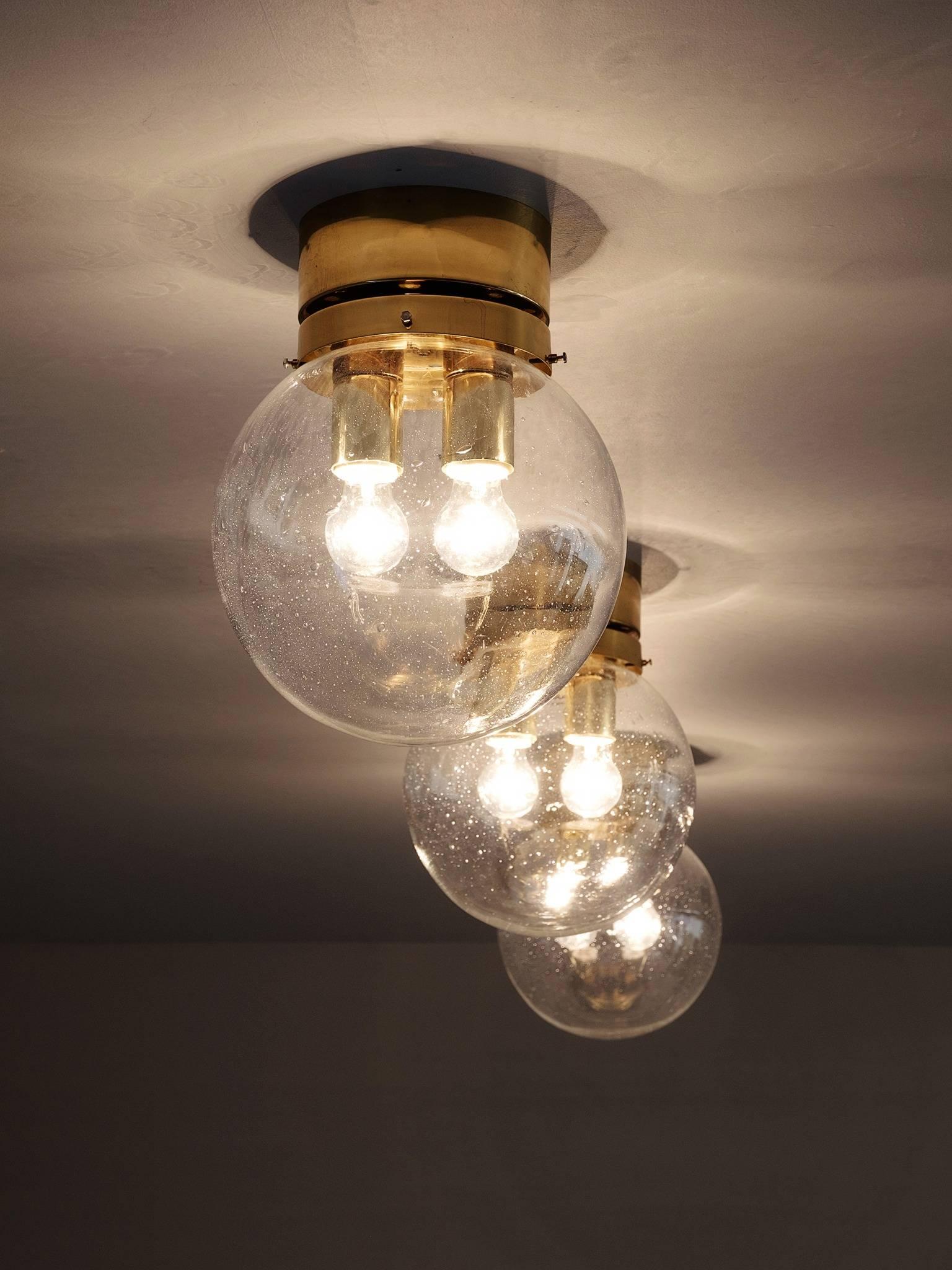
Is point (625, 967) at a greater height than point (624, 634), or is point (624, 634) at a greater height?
point (624, 634)

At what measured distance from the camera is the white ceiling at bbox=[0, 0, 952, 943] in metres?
0.62

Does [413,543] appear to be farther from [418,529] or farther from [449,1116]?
[449,1116]

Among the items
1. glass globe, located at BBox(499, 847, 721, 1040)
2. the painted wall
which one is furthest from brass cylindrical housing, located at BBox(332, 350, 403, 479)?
the painted wall

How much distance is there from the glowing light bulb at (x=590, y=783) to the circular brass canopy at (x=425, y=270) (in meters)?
0.30

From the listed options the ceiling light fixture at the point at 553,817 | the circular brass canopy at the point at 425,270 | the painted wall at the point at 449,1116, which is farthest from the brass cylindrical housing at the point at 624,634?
the painted wall at the point at 449,1116

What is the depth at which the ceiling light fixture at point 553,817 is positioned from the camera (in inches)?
33.0

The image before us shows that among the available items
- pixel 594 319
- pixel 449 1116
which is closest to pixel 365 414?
pixel 594 319

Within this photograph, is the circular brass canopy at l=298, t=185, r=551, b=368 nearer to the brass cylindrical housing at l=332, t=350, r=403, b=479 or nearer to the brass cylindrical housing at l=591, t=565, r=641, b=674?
the brass cylindrical housing at l=332, t=350, r=403, b=479

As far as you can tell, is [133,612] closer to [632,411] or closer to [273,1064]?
[632,411]

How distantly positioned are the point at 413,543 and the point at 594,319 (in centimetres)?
31

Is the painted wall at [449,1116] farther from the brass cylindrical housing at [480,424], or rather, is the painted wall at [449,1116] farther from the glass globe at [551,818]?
the brass cylindrical housing at [480,424]

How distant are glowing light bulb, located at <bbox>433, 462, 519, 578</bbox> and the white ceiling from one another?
0.18 metres

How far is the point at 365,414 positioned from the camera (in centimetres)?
57

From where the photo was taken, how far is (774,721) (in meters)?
1.65
